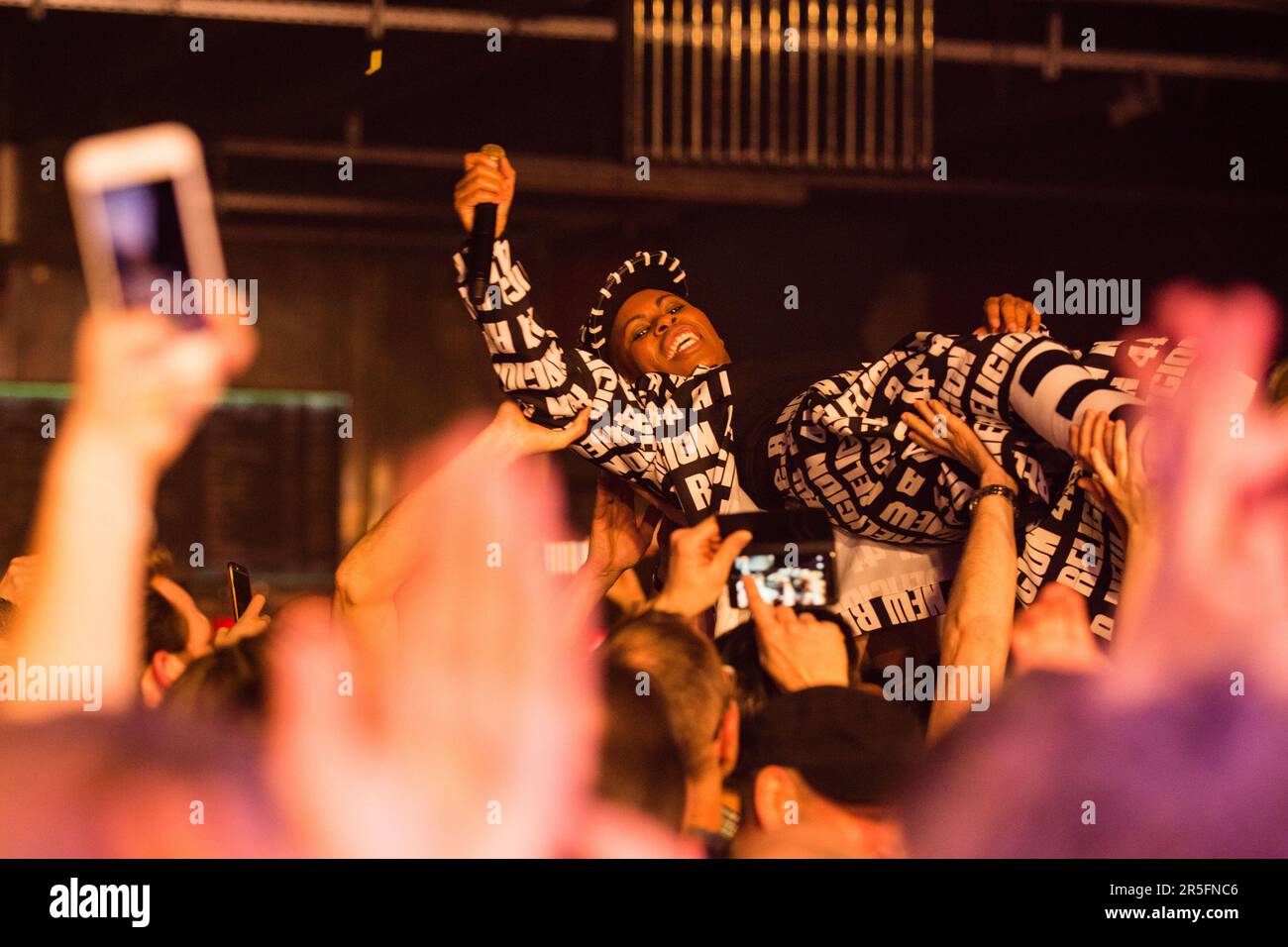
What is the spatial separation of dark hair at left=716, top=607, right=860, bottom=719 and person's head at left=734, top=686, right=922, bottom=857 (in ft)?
0.83

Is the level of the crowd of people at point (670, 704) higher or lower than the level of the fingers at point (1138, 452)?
lower

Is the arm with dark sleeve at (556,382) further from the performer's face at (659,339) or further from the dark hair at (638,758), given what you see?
the dark hair at (638,758)

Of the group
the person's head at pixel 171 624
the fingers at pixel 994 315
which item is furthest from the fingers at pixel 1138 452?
the person's head at pixel 171 624

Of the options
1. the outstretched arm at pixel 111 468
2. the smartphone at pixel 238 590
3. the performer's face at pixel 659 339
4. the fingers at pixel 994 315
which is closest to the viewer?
the outstretched arm at pixel 111 468

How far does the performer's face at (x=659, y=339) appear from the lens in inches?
94.0

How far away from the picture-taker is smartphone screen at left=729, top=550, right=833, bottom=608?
1.78m

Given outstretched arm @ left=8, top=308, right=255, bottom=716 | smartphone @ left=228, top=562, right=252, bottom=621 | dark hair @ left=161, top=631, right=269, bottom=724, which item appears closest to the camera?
outstretched arm @ left=8, top=308, right=255, bottom=716

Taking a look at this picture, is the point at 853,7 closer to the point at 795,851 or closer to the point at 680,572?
the point at 680,572

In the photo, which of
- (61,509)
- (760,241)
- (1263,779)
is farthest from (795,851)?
(760,241)

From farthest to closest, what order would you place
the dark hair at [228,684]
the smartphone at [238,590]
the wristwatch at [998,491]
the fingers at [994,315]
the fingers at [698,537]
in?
1. the fingers at [994,315]
2. the smartphone at [238,590]
3. the wristwatch at [998,491]
4. the fingers at [698,537]
5. the dark hair at [228,684]

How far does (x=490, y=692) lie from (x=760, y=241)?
10.6 feet

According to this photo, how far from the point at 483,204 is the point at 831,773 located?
889 millimetres

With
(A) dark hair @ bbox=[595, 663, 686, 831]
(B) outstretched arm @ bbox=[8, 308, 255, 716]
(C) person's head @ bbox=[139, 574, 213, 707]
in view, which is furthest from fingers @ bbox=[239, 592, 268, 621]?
(B) outstretched arm @ bbox=[8, 308, 255, 716]

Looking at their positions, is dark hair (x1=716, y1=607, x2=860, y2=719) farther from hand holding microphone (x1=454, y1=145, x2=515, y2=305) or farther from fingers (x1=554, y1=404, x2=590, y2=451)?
hand holding microphone (x1=454, y1=145, x2=515, y2=305)
